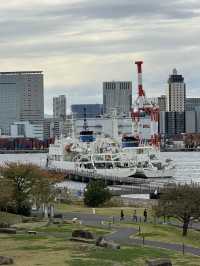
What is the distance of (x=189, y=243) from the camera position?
4359 centimetres

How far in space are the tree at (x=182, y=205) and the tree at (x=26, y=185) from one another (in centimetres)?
1183

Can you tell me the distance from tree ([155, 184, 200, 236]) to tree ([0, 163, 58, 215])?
11.8 meters

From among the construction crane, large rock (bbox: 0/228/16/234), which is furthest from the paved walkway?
the construction crane

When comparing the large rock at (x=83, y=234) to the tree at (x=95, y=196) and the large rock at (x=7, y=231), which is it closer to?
the large rock at (x=7, y=231)

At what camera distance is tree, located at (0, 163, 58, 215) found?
58656 millimetres

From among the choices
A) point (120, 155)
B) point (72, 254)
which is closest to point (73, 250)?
point (72, 254)

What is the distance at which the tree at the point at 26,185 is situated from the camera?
5866 centimetres

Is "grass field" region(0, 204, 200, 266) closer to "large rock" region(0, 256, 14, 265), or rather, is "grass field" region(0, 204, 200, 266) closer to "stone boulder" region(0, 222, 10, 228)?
"large rock" region(0, 256, 14, 265)

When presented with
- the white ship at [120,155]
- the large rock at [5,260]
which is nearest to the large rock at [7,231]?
the large rock at [5,260]

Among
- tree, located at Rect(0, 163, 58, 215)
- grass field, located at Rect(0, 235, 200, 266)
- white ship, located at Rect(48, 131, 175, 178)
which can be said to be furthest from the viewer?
white ship, located at Rect(48, 131, 175, 178)

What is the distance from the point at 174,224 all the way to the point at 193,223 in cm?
198

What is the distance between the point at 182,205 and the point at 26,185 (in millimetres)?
17447

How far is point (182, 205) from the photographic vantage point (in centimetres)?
4844

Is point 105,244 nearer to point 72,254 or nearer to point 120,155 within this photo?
point 72,254
